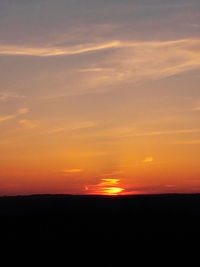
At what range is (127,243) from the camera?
28.5m

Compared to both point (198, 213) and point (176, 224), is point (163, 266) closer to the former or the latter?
point (176, 224)

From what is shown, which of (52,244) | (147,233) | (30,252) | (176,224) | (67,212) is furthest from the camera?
(67,212)

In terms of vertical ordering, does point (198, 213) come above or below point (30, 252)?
above

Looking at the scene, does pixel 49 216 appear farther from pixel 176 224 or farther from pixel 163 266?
pixel 163 266

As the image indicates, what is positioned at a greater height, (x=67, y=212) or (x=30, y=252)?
(x=67, y=212)

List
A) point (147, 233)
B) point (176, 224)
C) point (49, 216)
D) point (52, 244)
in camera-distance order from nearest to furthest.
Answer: point (52, 244)
point (147, 233)
point (176, 224)
point (49, 216)

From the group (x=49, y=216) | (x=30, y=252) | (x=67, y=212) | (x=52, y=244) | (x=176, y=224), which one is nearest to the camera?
(x=30, y=252)

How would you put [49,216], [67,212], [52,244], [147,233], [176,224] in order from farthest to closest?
[67,212], [49,216], [176,224], [147,233], [52,244]

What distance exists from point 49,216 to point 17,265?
1596 centimetres

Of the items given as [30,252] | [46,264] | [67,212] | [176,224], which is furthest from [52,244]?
[67,212]

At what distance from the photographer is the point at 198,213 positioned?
1602 inches

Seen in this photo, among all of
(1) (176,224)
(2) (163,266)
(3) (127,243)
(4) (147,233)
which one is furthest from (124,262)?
(1) (176,224)

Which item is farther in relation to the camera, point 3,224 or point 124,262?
point 3,224

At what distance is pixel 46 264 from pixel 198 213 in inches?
764
